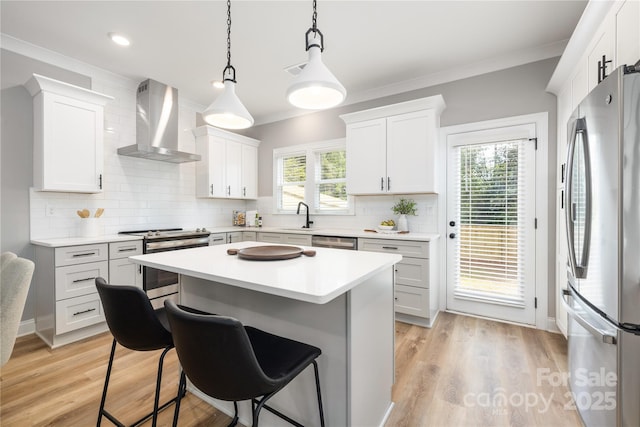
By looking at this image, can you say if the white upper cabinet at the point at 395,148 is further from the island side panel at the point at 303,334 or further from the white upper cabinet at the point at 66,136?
the white upper cabinet at the point at 66,136

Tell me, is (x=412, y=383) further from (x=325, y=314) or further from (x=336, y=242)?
(x=336, y=242)

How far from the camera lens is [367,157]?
3535 millimetres

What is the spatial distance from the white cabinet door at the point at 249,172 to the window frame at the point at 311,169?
15.2 inches

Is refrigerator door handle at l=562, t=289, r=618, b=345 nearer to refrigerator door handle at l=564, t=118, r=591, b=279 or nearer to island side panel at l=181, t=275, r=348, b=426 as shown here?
refrigerator door handle at l=564, t=118, r=591, b=279

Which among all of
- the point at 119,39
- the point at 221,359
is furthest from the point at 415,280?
the point at 119,39

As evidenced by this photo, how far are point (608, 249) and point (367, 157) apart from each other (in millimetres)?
2505

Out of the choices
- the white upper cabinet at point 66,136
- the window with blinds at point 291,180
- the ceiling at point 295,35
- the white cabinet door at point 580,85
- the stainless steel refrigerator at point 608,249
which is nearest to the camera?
the stainless steel refrigerator at point 608,249

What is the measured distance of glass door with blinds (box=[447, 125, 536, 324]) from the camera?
292 centimetres

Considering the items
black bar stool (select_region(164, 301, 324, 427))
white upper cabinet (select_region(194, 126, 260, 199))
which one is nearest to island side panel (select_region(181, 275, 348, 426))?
black bar stool (select_region(164, 301, 324, 427))

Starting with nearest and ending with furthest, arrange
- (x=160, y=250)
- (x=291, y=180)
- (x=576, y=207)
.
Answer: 1. (x=576, y=207)
2. (x=160, y=250)
3. (x=291, y=180)

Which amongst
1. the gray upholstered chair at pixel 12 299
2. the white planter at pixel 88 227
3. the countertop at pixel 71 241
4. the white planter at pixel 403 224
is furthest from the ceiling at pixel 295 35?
the gray upholstered chair at pixel 12 299

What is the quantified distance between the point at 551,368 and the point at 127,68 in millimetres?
4969

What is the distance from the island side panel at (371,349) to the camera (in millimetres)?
1284

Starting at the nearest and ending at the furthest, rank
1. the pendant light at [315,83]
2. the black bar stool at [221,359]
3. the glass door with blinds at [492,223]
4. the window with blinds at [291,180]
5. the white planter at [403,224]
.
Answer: the black bar stool at [221,359], the pendant light at [315,83], the glass door with blinds at [492,223], the white planter at [403,224], the window with blinds at [291,180]
